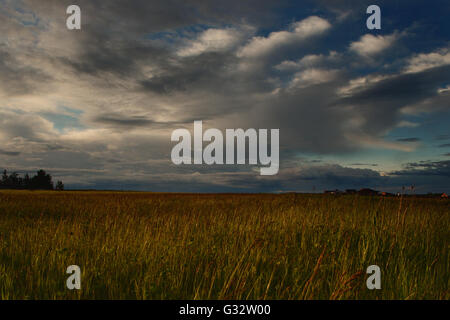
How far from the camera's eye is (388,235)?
6.75 meters

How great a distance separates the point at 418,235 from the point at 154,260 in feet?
21.1

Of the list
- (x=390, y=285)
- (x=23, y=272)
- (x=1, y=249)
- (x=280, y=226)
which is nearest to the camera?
(x=390, y=285)

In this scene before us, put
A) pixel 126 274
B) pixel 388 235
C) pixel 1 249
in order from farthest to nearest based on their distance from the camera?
pixel 388 235
pixel 1 249
pixel 126 274

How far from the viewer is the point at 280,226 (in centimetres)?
799
